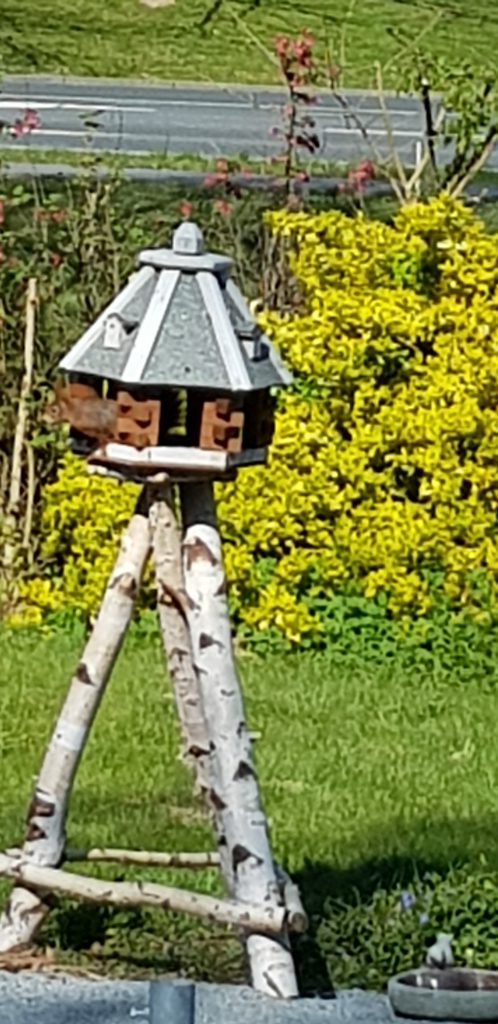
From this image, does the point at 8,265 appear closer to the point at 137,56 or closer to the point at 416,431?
the point at 416,431

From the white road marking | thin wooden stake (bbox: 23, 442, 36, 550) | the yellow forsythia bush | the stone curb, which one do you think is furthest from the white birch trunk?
the white road marking

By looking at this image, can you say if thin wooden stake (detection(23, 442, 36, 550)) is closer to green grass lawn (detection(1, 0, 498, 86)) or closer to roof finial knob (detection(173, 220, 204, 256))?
roof finial knob (detection(173, 220, 204, 256))

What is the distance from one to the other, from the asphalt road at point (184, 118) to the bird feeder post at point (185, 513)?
14468 millimetres

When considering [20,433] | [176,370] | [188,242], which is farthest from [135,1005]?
[20,433]

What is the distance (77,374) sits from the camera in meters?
4.74

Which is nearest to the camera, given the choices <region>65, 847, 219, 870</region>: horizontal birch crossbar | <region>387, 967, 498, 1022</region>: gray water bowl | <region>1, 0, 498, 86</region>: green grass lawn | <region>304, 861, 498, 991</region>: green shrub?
<region>387, 967, 498, 1022</region>: gray water bowl

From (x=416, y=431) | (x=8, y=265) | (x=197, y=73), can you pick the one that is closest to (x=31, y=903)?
(x=416, y=431)

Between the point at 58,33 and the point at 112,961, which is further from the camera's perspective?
the point at 58,33

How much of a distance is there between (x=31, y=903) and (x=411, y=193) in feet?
19.3

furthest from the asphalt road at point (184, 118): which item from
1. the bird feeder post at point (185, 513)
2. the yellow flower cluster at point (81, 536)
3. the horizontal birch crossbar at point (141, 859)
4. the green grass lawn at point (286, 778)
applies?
the bird feeder post at point (185, 513)

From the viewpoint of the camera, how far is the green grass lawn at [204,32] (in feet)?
88.0

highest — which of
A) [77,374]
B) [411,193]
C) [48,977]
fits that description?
[77,374]

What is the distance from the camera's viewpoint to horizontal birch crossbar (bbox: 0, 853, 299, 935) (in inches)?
185

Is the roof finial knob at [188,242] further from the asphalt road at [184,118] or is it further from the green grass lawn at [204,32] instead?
the green grass lawn at [204,32]
